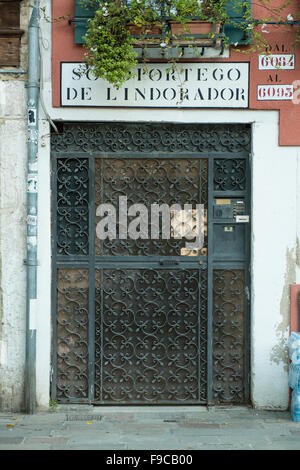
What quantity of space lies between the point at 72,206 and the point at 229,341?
2.24m

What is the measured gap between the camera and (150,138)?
22.5 ft

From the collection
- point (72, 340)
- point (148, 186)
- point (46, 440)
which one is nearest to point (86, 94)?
point (148, 186)

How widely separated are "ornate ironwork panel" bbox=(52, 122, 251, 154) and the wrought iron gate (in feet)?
0.04

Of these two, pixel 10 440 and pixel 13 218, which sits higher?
pixel 13 218

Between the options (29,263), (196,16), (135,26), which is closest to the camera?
(196,16)

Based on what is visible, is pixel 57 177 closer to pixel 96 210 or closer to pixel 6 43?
pixel 96 210

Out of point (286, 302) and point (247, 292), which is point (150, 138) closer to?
point (247, 292)

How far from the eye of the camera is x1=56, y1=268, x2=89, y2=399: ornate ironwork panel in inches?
269

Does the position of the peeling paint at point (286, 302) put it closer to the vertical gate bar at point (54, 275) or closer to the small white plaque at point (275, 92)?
the small white plaque at point (275, 92)

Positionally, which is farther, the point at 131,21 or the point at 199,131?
the point at 199,131

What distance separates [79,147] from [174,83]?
122 cm

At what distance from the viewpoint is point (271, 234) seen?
674 cm

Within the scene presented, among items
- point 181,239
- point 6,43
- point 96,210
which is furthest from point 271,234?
point 6,43

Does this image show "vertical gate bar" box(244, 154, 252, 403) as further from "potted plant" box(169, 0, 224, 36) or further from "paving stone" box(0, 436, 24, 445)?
"paving stone" box(0, 436, 24, 445)
